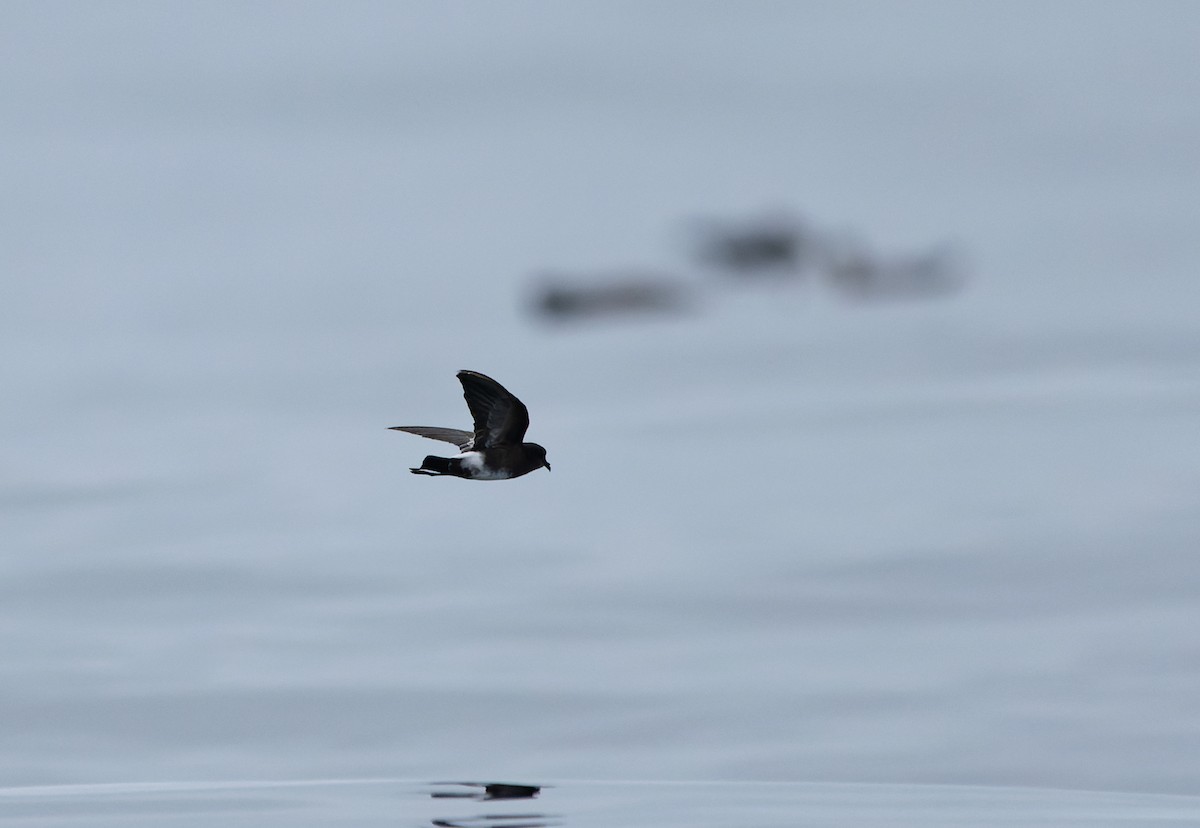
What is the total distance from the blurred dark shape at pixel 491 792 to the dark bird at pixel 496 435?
21.6 meters

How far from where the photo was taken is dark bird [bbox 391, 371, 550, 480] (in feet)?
61.4

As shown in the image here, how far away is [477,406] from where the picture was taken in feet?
63.8

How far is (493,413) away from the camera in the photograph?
63.4 feet

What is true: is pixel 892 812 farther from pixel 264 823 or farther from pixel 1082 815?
pixel 264 823

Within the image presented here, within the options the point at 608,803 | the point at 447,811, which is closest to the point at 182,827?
the point at 447,811

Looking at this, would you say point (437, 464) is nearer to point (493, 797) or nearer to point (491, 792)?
point (493, 797)

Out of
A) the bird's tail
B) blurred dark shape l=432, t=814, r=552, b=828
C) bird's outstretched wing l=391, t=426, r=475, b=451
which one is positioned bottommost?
blurred dark shape l=432, t=814, r=552, b=828

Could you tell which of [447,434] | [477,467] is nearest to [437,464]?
[477,467]

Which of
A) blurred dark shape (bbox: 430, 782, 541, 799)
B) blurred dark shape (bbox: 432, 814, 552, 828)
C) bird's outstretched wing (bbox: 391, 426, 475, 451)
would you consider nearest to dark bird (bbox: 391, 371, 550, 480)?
bird's outstretched wing (bbox: 391, 426, 475, 451)

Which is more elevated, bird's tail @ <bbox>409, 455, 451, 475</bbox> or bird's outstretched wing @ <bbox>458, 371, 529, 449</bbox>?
bird's outstretched wing @ <bbox>458, 371, 529, 449</bbox>

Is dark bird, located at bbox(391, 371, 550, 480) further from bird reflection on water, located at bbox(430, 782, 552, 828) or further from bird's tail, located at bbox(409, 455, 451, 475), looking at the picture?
bird reflection on water, located at bbox(430, 782, 552, 828)

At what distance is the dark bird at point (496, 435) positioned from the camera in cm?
1870

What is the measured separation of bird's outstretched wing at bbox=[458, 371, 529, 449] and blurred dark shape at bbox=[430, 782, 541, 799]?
21.6 meters

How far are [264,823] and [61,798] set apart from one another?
1310 cm
